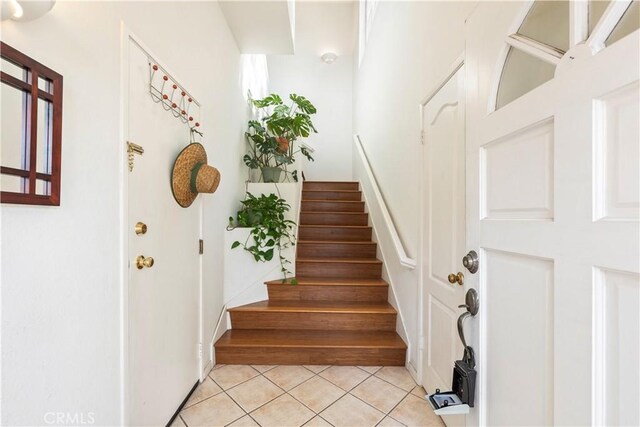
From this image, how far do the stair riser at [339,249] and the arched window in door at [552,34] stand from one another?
2.20m

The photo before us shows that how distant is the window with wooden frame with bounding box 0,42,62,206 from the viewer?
67 cm

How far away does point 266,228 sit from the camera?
2.52m

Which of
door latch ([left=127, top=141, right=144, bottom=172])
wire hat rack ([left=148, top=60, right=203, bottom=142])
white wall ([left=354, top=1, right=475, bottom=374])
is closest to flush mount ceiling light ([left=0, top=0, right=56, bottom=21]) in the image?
door latch ([left=127, top=141, right=144, bottom=172])

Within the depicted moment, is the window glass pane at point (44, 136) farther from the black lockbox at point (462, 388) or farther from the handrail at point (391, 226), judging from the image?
the handrail at point (391, 226)

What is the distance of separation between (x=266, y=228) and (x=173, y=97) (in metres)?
1.33

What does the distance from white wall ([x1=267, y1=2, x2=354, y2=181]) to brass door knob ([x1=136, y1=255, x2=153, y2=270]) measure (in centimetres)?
414

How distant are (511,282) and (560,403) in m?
0.31

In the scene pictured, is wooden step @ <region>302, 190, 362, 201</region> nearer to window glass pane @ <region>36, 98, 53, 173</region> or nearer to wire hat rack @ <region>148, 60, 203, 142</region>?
wire hat rack @ <region>148, 60, 203, 142</region>

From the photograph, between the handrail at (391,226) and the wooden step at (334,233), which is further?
the wooden step at (334,233)

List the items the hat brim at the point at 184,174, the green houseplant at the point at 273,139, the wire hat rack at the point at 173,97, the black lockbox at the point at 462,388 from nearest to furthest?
the black lockbox at the point at 462,388 → the wire hat rack at the point at 173,97 → the hat brim at the point at 184,174 → the green houseplant at the point at 273,139

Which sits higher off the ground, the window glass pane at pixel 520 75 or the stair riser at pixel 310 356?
the window glass pane at pixel 520 75

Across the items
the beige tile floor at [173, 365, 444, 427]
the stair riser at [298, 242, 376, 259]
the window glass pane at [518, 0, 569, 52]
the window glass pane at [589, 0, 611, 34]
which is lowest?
the beige tile floor at [173, 365, 444, 427]

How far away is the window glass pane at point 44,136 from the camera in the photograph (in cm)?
75

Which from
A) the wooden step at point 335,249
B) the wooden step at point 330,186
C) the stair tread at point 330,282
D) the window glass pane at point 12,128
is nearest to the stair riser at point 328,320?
the stair tread at point 330,282
